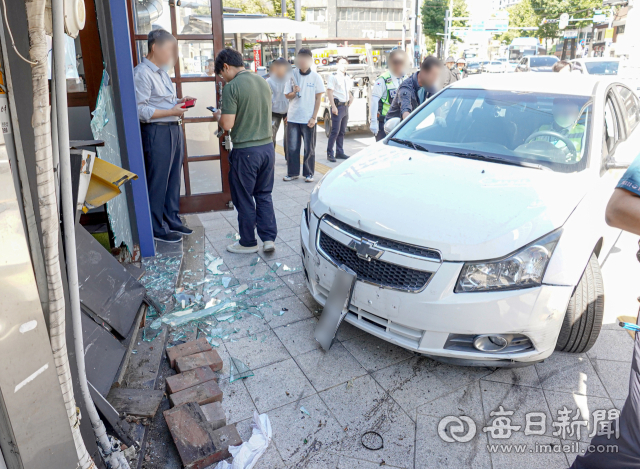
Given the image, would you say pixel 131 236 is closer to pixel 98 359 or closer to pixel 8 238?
pixel 98 359

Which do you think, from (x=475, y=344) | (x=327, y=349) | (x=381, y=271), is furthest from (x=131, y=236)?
(x=475, y=344)

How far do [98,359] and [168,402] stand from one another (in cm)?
45

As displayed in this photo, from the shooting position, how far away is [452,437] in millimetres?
2514

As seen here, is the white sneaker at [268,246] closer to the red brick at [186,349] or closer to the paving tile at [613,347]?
the red brick at [186,349]

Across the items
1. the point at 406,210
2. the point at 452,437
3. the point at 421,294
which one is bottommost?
the point at 452,437

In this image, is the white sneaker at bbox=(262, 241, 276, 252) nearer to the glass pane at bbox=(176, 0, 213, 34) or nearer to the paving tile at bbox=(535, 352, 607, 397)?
the glass pane at bbox=(176, 0, 213, 34)

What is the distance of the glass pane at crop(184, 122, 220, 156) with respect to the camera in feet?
18.3

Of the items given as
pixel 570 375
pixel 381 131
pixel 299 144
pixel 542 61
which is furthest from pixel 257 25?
pixel 542 61

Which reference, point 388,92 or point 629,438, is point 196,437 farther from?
point 388,92

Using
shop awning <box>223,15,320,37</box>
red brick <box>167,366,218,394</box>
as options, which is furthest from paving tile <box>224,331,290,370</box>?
shop awning <box>223,15,320,37</box>

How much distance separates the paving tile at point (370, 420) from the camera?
94.4 inches

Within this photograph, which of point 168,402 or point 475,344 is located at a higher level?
point 475,344

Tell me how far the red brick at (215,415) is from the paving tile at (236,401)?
0.13 meters

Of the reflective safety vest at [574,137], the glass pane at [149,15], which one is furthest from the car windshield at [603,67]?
the glass pane at [149,15]
